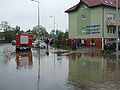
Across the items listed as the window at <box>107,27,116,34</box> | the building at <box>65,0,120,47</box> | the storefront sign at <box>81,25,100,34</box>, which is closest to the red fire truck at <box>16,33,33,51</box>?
the building at <box>65,0,120,47</box>

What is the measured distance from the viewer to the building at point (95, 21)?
52.8m

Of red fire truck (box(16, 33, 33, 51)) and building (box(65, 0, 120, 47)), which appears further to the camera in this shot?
building (box(65, 0, 120, 47))

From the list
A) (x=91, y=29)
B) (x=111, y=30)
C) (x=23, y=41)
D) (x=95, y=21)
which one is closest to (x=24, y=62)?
(x=23, y=41)

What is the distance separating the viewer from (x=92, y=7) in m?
55.2

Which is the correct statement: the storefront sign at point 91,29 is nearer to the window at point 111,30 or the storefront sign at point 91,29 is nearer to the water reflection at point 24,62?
the window at point 111,30

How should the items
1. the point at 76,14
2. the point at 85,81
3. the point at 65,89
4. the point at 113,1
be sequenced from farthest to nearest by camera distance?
the point at 76,14
the point at 113,1
the point at 85,81
the point at 65,89

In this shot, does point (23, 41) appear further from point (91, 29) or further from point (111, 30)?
point (111, 30)

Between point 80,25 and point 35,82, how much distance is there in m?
46.8

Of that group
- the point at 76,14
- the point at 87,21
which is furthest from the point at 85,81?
the point at 76,14

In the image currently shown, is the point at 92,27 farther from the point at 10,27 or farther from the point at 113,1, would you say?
the point at 10,27

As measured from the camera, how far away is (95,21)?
54.6 metres

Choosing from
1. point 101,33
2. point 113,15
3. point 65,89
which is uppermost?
point 113,15

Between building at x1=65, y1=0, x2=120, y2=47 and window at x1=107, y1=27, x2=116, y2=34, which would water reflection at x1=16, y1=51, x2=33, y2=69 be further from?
window at x1=107, y1=27, x2=116, y2=34

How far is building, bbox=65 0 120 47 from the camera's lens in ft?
173
